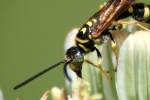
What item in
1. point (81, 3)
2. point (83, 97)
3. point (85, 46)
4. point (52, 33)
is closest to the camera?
point (83, 97)

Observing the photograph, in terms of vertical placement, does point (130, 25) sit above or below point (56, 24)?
above

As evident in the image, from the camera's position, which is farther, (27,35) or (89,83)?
(27,35)

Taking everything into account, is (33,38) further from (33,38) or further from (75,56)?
(75,56)

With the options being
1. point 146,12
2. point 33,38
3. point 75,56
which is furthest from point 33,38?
point 146,12

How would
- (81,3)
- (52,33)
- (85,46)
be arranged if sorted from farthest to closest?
(52,33), (81,3), (85,46)

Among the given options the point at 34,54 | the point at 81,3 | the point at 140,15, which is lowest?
the point at 34,54

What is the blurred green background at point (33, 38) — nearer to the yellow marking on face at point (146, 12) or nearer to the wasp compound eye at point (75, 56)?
the wasp compound eye at point (75, 56)

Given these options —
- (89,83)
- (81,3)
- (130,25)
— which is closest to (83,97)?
(89,83)

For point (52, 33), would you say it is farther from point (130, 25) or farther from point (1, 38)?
point (130, 25)
